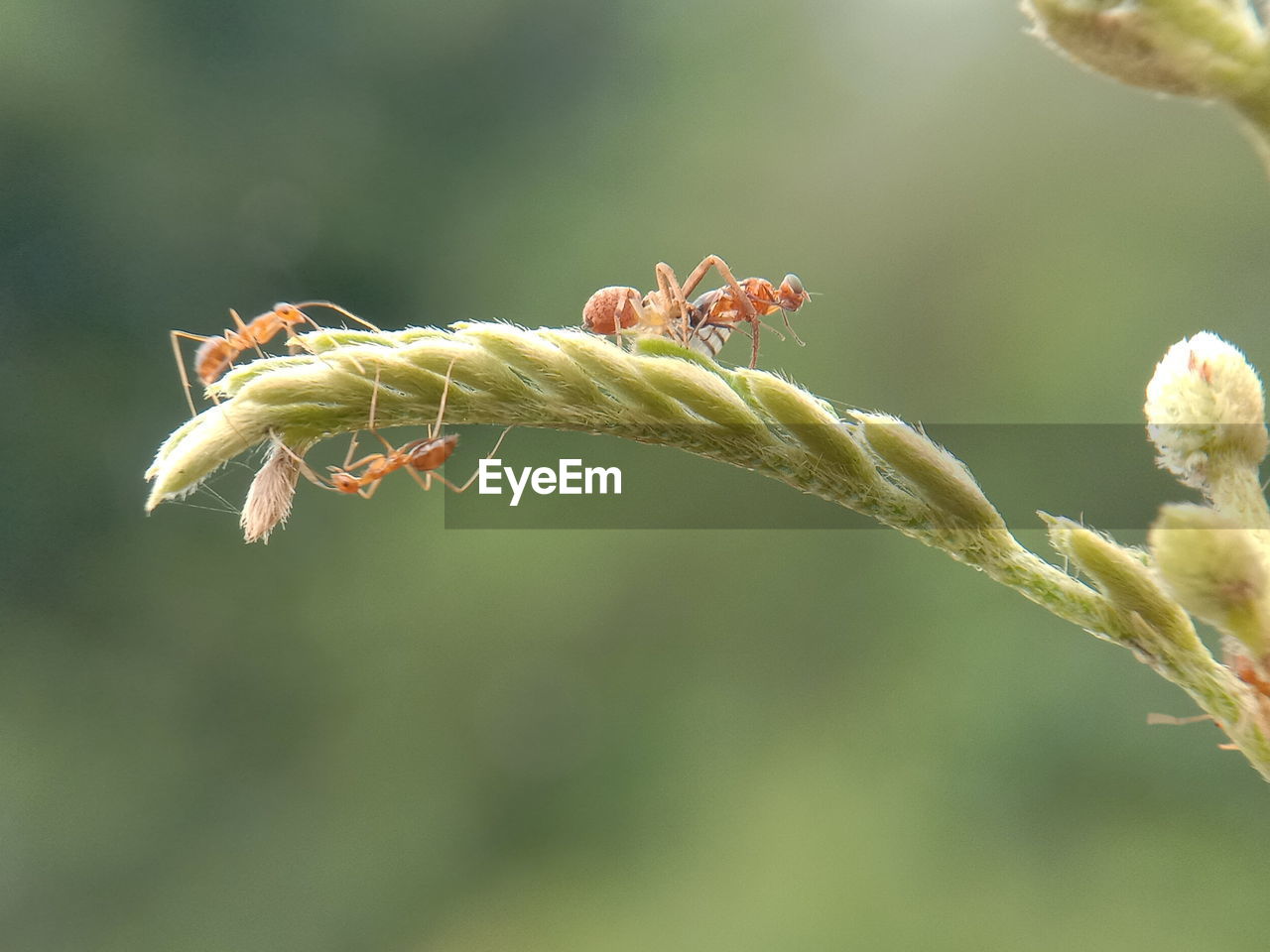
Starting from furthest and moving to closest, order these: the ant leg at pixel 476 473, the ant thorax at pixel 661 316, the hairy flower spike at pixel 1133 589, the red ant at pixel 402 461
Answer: the red ant at pixel 402 461, the ant thorax at pixel 661 316, the ant leg at pixel 476 473, the hairy flower spike at pixel 1133 589

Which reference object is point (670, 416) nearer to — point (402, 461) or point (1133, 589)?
point (1133, 589)

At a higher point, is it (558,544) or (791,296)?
(558,544)

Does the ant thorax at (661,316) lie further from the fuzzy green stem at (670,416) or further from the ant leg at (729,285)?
the fuzzy green stem at (670,416)

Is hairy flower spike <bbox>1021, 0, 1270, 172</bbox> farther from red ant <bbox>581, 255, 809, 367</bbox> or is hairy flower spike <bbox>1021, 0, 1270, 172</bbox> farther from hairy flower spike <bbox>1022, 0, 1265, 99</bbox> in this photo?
red ant <bbox>581, 255, 809, 367</bbox>

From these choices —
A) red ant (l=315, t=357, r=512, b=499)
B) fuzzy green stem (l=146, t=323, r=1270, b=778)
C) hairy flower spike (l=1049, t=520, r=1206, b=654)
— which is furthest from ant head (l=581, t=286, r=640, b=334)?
hairy flower spike (l=1049, t=520, r=1206, b=654)

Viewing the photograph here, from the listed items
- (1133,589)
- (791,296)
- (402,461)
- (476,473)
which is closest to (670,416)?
A: (1133,589)

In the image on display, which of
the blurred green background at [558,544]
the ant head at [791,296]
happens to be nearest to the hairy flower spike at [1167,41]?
the ant head at [791,296]

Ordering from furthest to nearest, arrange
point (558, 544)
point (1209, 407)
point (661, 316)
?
point (558, 544) → point (661, 316) → point (1209, 407)
